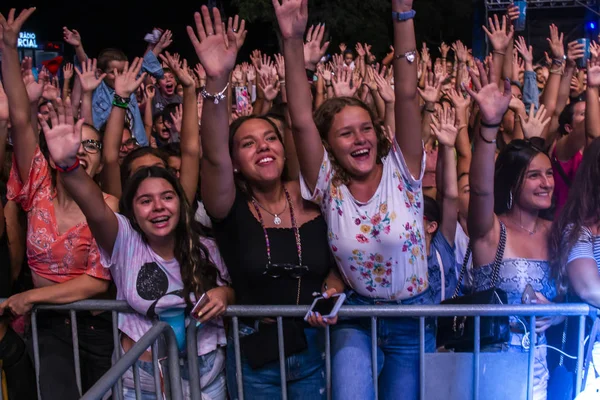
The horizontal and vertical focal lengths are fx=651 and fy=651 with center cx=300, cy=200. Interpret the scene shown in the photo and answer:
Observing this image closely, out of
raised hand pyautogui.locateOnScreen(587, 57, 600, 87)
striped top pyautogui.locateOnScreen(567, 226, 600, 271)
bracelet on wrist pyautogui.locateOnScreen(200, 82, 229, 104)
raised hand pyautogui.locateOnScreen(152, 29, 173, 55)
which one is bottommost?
striped top pyautogui.locateOnScreen(567, 226, 600, 271)

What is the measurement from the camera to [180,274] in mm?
3043

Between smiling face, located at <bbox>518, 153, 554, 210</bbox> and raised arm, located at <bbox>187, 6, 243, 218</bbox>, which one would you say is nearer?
raised arm, located at <bbox>187, 6, 243, 218</bbox>

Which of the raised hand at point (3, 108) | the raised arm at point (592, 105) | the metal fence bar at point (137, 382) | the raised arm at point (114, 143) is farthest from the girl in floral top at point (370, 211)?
the raised arm at point (592, 105)

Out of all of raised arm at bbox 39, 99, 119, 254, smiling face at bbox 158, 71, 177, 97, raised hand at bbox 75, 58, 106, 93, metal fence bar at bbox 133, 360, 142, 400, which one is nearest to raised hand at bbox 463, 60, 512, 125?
raised arm at bbox 39, 99, 119, 254

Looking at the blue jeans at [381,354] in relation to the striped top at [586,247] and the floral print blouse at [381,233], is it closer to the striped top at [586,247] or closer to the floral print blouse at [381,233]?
the floral print blouse at [381,233]

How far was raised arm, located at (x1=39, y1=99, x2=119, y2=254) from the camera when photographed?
2717 millimetres

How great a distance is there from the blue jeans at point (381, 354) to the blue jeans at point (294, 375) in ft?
0.38

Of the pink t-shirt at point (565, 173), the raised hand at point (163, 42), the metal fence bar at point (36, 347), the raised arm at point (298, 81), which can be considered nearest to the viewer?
the raised arm at point (298, 81)

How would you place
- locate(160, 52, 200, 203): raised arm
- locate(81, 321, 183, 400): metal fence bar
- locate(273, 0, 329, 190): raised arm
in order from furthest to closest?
locate(160, 52, 200, 203): raised arm, locate(273, 0, 329, 190): raised arm, locate(81, 321, 183, 400): metal fence bar

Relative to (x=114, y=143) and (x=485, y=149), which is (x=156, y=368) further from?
(x=485, y=149)

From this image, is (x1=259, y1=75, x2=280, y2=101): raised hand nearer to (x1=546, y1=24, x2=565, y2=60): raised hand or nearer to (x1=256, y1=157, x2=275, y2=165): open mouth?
(x1=256, y1=157, x2=275, y2=165): open mouth

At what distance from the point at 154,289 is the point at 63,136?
0.79 m

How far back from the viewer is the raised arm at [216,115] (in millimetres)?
2758

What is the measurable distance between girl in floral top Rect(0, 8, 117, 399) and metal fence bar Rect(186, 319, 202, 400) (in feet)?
1.85
